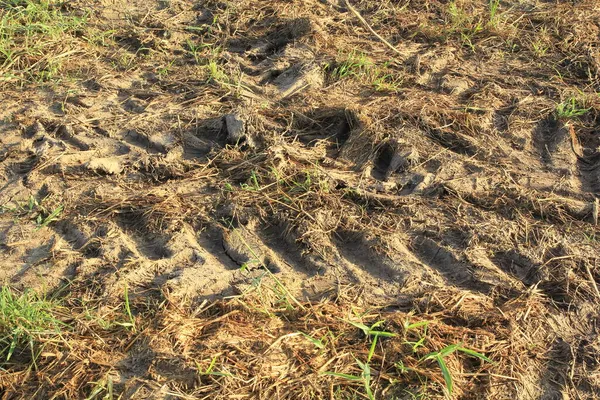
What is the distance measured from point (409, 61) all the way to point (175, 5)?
1.51 m

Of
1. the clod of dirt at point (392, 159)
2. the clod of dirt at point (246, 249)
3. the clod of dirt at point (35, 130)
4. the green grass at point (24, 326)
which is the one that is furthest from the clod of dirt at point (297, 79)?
the green grass at point (24, 326)

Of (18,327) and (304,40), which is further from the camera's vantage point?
(304,40)

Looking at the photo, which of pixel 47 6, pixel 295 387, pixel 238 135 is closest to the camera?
pixel 295 387

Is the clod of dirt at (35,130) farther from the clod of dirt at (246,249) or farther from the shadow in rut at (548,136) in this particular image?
the shadow in rut at (548,136)

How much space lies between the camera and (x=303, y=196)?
2943mm

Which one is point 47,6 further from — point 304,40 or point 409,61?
point 409,61

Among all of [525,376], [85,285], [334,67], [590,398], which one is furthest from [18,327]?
[334,67]

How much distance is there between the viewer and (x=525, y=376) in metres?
2.30

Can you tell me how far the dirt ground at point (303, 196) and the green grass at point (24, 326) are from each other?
0.17 ft

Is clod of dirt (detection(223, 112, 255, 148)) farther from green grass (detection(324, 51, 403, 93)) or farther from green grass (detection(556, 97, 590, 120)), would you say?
green grass (detection(556, 97, 590, 120))

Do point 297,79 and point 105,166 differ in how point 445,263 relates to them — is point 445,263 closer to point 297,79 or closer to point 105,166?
point 297,79

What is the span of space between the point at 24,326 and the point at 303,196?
3.94 feet

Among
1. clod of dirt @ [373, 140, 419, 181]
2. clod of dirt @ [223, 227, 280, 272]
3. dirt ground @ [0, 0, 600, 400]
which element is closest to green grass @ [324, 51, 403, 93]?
dirt ground @ [0, 0, 600, 400]

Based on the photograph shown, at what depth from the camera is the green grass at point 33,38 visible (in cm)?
373
